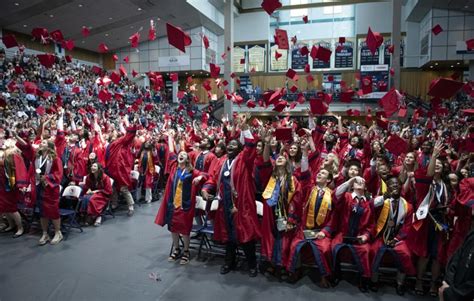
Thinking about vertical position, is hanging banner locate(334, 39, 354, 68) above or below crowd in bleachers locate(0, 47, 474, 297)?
above

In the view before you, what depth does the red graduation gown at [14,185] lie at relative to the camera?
5121mm

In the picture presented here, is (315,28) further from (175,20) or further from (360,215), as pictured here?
(360,215)

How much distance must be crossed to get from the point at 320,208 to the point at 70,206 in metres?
4.51

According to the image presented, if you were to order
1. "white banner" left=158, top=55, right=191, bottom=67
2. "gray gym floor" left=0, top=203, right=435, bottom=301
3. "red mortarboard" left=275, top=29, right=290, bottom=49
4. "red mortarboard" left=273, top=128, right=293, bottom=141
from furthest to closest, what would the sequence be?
"white banner" left=158, top=55, right=191, bottom=67
"red mortarboard" left=275, top=29, right=290, bottom=49
"red mortarboard" left=273, top=128, right=293, bottom=141
"gray gym floor" left=0, top=203, right=435, bottom=301

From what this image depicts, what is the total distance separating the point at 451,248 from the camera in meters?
3.46

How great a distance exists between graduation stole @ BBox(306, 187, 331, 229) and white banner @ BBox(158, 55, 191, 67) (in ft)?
72.9

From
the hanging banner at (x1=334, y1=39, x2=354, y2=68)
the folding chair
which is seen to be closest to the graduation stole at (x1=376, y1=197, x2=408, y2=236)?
the folding chair

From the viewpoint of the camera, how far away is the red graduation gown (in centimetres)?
512

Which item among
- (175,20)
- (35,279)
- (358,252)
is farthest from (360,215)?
(175,20)

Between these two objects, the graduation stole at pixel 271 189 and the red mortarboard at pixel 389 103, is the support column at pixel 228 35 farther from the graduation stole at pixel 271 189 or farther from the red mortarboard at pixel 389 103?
the graduation stole at pixel 271 189

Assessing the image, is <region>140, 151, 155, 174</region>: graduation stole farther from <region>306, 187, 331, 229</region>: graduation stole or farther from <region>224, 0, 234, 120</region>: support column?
<region>224, 0, 234, 120</region>: support column

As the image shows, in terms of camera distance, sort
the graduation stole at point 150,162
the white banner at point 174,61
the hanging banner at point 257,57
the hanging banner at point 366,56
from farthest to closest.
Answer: the hanging banner at point 257,57
the white banner at point 174,61
the hanging banner at point 366,56
the graduation stole at point 150,162

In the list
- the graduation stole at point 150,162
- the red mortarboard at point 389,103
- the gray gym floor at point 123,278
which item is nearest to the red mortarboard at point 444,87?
the red mortarboard at point 389,103

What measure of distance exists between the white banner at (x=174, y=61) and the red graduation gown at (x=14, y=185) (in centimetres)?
2044
